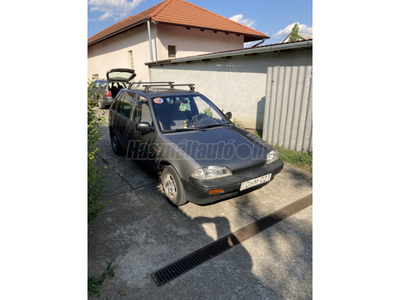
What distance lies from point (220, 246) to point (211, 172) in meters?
0.90

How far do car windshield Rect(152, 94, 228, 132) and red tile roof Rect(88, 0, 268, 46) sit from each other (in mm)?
10061

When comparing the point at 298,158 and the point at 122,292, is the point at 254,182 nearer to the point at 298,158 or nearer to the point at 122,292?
the point at 122,292

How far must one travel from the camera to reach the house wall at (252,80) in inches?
216

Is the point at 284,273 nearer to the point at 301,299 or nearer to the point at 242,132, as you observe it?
the point at 301,299

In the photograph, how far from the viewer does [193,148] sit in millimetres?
3289

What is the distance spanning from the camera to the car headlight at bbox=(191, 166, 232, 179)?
2961mm

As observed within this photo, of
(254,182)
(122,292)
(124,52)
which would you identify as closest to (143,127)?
(254,182)

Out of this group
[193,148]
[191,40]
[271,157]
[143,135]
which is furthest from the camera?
[191,40]

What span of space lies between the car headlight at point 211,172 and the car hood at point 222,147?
0.05 meters

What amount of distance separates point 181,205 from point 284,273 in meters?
1.66

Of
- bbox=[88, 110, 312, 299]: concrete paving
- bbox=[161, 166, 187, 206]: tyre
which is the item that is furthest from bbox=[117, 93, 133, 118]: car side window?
bbox=[161, 166, 187, 206]: tyre

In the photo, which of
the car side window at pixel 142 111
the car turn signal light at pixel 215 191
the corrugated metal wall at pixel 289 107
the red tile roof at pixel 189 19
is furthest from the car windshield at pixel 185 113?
the red tile roof at pixel 189 19
